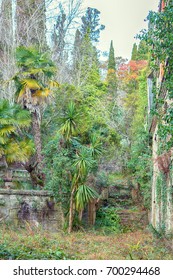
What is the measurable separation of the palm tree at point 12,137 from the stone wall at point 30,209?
4.68 feet

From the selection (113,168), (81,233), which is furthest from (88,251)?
(113,168)

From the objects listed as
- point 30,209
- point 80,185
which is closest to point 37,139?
point 30,209

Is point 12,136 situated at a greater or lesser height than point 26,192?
greater

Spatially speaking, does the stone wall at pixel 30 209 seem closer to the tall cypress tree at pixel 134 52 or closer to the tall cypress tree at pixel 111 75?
the tall cypress tree at pixel 111 75

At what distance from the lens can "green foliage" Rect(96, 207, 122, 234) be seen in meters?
13.4

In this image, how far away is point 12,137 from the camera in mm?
13789

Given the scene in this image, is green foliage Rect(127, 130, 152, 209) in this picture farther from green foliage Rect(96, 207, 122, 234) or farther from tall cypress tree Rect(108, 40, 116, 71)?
tall cypress tree Rect(108, 40, 116, 71)

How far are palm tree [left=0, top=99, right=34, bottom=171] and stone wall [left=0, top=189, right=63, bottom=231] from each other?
4.68 ft

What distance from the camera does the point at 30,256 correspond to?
671 cm

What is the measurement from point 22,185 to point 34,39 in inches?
400

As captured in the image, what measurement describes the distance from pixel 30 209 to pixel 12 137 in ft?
10.2

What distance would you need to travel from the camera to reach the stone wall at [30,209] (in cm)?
1270

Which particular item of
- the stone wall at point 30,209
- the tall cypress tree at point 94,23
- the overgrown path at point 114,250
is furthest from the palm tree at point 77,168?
the tall cypress tree at point 94,23

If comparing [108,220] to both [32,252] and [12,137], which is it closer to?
[12,137]
